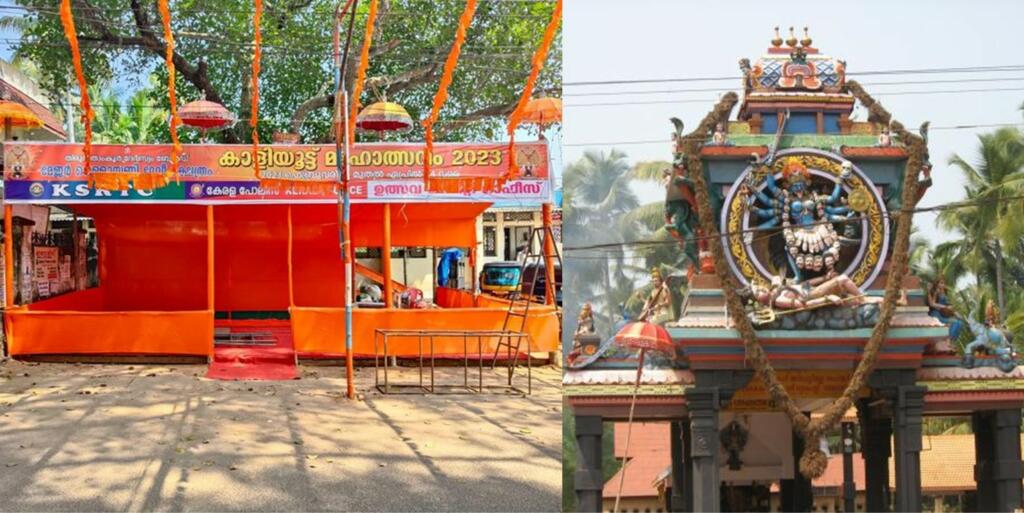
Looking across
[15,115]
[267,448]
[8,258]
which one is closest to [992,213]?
[267,448]

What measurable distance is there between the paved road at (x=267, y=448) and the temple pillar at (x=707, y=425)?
99 centimetres

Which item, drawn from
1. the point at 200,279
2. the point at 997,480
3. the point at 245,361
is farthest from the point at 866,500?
the point at 200,279

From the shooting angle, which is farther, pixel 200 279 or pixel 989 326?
pixel 200 279

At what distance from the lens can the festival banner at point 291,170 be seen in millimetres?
13039

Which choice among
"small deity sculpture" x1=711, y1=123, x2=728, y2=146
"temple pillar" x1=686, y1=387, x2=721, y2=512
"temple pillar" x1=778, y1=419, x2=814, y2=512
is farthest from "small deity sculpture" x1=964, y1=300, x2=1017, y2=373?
"small deity sculpture" x1=711, y1=123, x2=728, y2=146

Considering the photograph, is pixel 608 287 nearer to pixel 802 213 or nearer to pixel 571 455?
pixel 571 455

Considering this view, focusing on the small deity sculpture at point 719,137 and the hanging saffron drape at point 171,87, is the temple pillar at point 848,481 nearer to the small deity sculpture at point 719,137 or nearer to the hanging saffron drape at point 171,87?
the small deity sculpture at point 719,137

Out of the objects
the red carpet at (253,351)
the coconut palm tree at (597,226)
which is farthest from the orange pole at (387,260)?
the coconut palm tree at (597,226)

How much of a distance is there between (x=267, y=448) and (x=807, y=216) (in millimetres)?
4411

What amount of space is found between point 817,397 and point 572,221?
220 cm

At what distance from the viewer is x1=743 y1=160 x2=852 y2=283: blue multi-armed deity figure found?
284 inches

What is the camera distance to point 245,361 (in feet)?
41.6

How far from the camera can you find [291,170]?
13367mm

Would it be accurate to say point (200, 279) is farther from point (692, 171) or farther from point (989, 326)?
point (989, 326)
